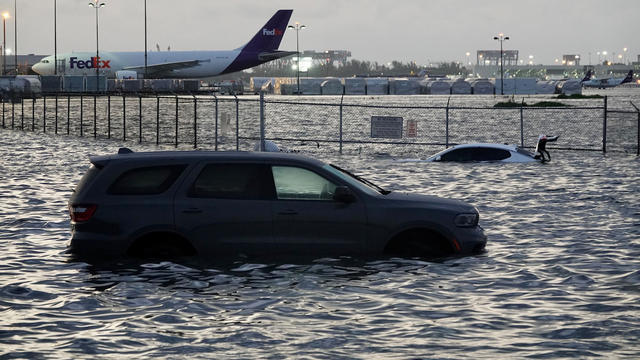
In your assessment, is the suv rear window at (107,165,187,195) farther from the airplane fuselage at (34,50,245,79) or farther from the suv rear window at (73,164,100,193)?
the airplane fuselage at (34,50,245,79)

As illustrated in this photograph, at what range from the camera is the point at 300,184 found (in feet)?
39.4

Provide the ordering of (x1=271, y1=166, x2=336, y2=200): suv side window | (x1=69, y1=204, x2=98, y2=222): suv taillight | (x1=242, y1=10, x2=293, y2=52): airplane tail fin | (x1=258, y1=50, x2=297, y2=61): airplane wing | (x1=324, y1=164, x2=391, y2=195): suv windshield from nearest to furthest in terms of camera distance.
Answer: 1. (x1=69, y1=204, x2=98, y2=222): suv taillight
2. (x1=271, y1=166, x2=336, y2=200): suv side window
3. (x1=324, y1=164, x2=391, y2=195): suv windshield
4. (x1=242, y1=10, x2=293, y2=52): airplane tail fin
5. (x1=258, y1=50, x2=297, y2=61): airplane wing

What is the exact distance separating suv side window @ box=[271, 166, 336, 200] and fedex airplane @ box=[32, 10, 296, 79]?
4266 inches

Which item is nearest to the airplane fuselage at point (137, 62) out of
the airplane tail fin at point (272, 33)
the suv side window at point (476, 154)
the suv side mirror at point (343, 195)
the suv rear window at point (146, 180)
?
the airplane tail fin at point (272, 33)

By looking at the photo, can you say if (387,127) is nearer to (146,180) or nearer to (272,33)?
(146,180)

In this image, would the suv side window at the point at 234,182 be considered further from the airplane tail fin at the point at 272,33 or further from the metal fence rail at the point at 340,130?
the airplane tail fin at the point at 272,33

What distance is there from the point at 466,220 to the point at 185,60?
11596cm

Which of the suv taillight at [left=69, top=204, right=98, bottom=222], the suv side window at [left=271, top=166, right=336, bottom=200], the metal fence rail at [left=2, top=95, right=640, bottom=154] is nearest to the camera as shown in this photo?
the suv taillight at [left=69, top=204, right=98, bottom=222]

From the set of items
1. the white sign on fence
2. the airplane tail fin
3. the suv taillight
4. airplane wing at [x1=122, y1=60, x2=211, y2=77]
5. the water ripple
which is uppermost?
the airplane tail fin

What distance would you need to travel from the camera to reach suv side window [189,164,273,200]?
11.9m

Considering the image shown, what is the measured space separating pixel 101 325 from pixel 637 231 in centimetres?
931

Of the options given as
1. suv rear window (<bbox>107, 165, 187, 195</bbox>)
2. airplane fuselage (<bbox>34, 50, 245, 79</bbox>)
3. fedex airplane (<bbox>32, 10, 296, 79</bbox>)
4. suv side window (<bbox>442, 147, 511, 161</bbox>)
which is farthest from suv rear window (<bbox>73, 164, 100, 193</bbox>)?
airplane fuselage (<bbox>34, 50, 245, 79</bbox>)

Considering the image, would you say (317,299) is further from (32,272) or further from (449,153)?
(449,153)

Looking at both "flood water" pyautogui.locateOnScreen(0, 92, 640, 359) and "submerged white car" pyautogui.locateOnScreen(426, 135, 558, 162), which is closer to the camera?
"flood water" pyautogui.locateOnScreen(0, 92, 640, 359)
